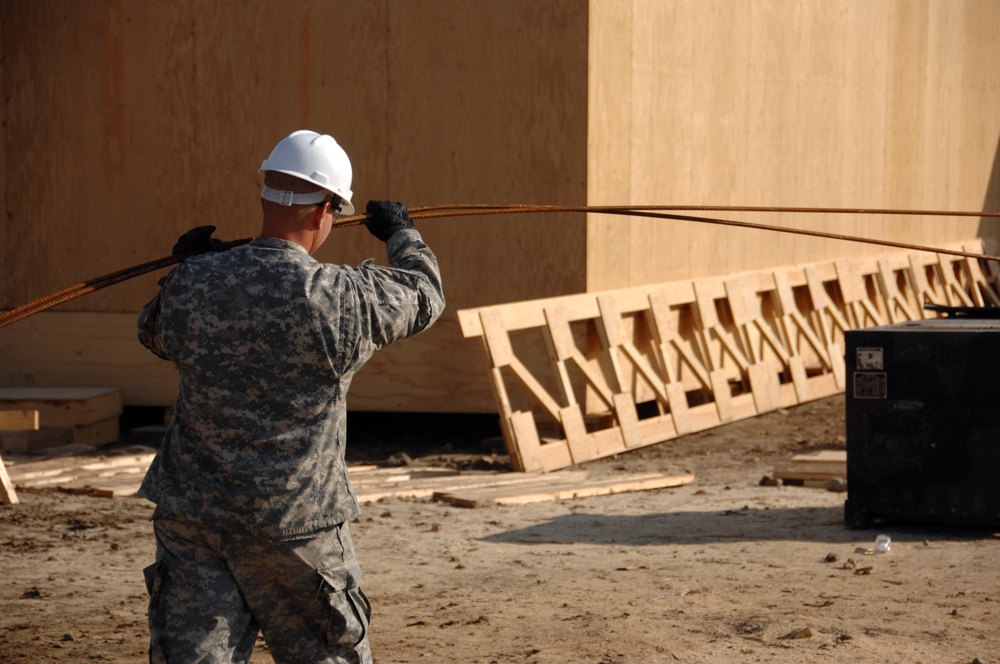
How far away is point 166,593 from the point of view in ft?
12.9

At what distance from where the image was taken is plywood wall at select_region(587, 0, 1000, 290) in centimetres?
1140

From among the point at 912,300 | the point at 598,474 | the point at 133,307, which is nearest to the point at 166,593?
the point at 598,474

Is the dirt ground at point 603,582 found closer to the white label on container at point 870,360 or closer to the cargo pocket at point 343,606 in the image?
the white label on container at point 870,360

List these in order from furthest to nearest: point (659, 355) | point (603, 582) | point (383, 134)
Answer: point (659, 355)
point (383, 134)
point (603, 582)

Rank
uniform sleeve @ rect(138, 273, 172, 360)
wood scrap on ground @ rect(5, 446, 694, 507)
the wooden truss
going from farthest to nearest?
the wooden truss < wood scrap on ground @ rect(5, 446, 694, 507) < uniform sleeve @ rect(138, 273, 172, 360)

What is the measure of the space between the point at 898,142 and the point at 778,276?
471 centimetres

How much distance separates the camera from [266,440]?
3.91 m

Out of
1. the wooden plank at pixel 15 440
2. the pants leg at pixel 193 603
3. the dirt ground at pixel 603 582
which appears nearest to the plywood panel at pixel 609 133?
the dirt ground at pixel 603 582

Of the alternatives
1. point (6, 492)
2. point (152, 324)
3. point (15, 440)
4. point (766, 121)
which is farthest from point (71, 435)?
point (152, 324)

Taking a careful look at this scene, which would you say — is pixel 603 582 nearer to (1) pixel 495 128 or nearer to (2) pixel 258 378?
(2) pixel 258 378

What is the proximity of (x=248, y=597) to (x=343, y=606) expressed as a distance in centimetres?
26

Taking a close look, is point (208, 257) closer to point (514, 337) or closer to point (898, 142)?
point (514, 337)

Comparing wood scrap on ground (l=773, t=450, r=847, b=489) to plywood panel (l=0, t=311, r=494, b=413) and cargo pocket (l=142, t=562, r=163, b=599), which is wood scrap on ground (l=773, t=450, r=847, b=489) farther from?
cargo pocket (l=142, t=562, r=163, b=599)

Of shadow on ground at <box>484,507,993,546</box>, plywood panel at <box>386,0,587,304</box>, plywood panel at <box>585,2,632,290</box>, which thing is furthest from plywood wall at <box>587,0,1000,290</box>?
shadow on ground at <box>484,507,993,546</box>
